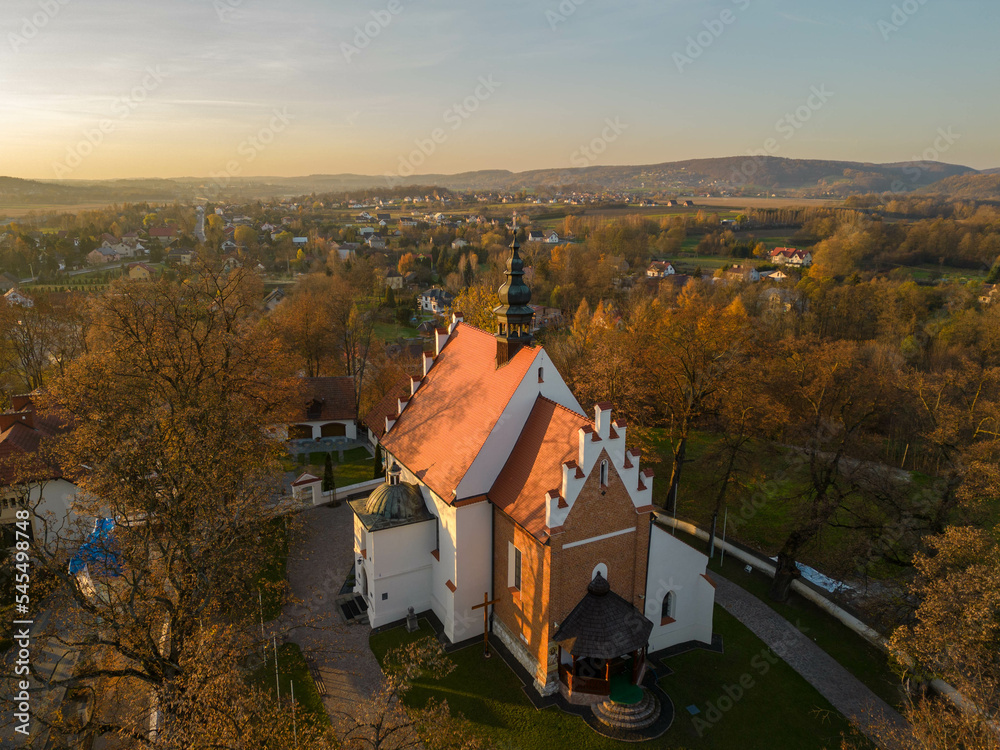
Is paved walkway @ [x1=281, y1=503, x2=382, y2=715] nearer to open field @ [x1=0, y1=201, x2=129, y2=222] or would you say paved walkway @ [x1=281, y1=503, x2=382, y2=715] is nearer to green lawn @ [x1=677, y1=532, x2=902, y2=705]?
green lawn @ [x1=677, y1=532, x2=902, y2=705]

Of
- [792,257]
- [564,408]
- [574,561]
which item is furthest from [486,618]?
[792,257]

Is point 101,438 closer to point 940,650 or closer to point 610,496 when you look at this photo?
point 610,496

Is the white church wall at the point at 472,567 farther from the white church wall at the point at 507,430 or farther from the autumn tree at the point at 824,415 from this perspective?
the autumn tree at the point at 824,415

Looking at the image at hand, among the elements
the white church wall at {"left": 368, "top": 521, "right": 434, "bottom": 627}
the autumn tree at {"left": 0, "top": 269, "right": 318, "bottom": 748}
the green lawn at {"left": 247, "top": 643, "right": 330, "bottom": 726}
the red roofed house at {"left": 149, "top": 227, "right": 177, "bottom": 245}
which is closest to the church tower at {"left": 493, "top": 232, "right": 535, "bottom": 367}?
the white church wall at {"left": 368, "top": 521, "right": 434, "bottom": 627}

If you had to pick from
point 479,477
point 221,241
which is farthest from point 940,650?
point 221,241

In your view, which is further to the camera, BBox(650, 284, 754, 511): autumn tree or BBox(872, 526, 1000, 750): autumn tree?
BBox(650, 284, 754, 511): autumn tree

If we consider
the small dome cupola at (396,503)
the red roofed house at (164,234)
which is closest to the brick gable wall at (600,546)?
the small dome cupola at (396,503)

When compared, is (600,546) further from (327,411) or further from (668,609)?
(327,411)
